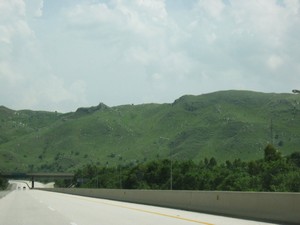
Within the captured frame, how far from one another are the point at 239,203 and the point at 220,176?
80.6 metres

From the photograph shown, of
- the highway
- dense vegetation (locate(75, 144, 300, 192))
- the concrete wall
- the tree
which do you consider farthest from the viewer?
the tree

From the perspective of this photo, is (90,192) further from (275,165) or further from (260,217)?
(260,217)

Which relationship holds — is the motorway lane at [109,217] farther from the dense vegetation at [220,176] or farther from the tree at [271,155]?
the tree at [271,155]

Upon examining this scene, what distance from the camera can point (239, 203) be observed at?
869 inches

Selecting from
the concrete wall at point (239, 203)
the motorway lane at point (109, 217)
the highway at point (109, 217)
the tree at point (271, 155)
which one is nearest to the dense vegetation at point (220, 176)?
the tree at point (271, 155)

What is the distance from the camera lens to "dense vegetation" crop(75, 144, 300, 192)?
77375 millimetres

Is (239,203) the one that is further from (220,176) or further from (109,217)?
(220,176)

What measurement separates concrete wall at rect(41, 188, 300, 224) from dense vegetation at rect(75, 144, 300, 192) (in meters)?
35.5

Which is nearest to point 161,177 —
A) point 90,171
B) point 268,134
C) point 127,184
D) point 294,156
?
point 127,184

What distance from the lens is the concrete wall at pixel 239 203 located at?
17.9 meters

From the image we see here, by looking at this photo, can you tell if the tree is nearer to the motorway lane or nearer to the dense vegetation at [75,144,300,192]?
the dense vegetation at [75,144,300,192]

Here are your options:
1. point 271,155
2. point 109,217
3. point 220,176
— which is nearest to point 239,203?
point 109,217

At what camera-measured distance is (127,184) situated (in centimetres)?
12688

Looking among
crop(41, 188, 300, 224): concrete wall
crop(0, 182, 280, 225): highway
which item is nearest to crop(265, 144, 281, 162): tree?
crop(41, 188, 300, 224): concrete wall
